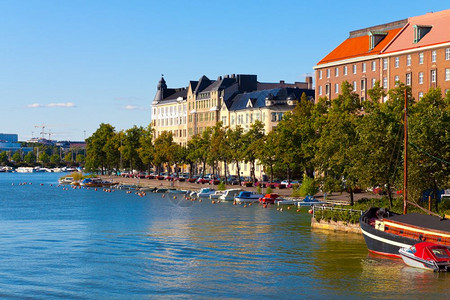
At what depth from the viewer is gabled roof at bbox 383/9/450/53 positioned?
126 metres

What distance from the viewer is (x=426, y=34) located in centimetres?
12988

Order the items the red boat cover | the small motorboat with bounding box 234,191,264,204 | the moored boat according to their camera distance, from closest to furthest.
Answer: the red boat cover
the small motorboat with bounding box 234,191,264,204
the moored boat

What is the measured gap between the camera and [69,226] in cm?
9200

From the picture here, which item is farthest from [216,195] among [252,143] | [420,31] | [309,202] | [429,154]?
[429,154]

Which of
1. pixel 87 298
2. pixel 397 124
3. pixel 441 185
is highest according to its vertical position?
pixel 397 124

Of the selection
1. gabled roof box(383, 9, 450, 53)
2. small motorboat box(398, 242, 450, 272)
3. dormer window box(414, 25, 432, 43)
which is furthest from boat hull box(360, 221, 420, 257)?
dormer window box(414, 25, 432, 43)

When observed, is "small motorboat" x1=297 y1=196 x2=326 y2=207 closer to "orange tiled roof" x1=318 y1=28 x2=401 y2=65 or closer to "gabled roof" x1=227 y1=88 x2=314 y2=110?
"orange tiled roof" x1=318 y1=28 x2=401 y2=65

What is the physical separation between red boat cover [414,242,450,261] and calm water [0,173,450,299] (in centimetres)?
113

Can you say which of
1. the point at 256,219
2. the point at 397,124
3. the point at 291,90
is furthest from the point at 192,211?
the point at 291,90

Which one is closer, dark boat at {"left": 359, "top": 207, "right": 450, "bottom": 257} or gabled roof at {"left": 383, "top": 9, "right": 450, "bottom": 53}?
dark boat at {"left": 359, "top": 207, "right": 450, "bottom": 257}

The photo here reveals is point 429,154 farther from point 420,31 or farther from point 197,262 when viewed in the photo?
point 420,31

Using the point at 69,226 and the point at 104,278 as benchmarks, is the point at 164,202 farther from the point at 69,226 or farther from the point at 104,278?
the point at 104,278

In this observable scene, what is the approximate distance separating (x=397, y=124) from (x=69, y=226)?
37.5 meters

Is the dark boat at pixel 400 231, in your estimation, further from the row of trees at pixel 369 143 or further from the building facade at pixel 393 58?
the building facade at pixel 393 58
